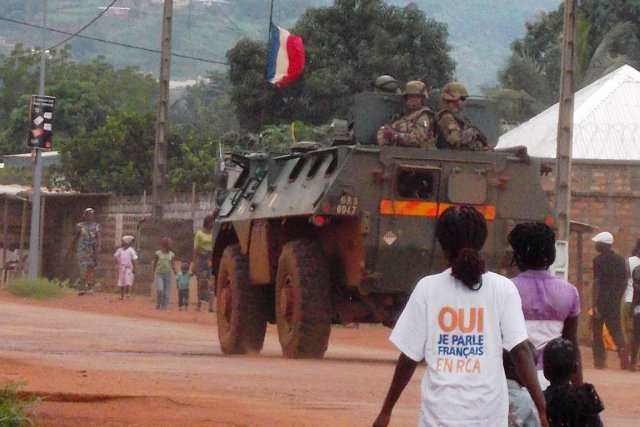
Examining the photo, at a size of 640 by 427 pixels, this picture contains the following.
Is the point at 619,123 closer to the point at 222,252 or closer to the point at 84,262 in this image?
the point at 84,262

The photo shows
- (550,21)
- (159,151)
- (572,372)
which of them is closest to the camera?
(572,372)

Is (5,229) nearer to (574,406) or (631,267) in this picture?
(631,267)

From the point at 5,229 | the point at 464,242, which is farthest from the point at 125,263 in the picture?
the point at 464,242

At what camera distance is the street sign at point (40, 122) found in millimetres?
35594

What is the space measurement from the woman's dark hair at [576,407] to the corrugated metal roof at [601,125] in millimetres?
26347

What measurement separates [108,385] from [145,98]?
259 feet

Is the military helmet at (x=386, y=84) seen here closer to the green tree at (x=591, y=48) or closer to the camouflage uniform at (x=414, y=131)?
the camouflage uniform at (x=414, y=131)

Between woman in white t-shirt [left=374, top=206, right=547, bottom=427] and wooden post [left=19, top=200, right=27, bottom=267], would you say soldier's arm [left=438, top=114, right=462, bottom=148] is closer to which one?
woman in white t-shirt [left=374, top=206, right=547, bottom=427]

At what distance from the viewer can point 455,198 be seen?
15062 mm

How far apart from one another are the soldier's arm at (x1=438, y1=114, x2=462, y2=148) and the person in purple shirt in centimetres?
847

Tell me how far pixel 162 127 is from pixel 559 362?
26.4 metres

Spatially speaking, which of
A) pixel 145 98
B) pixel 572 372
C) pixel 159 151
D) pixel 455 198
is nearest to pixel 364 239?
pixel 455 198

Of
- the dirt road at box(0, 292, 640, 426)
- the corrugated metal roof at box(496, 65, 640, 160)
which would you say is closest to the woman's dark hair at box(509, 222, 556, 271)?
the dirt road at box(0, 292, 640, 426)

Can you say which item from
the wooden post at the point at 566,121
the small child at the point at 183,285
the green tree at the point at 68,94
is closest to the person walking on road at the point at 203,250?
the small child at the point at 183,285
